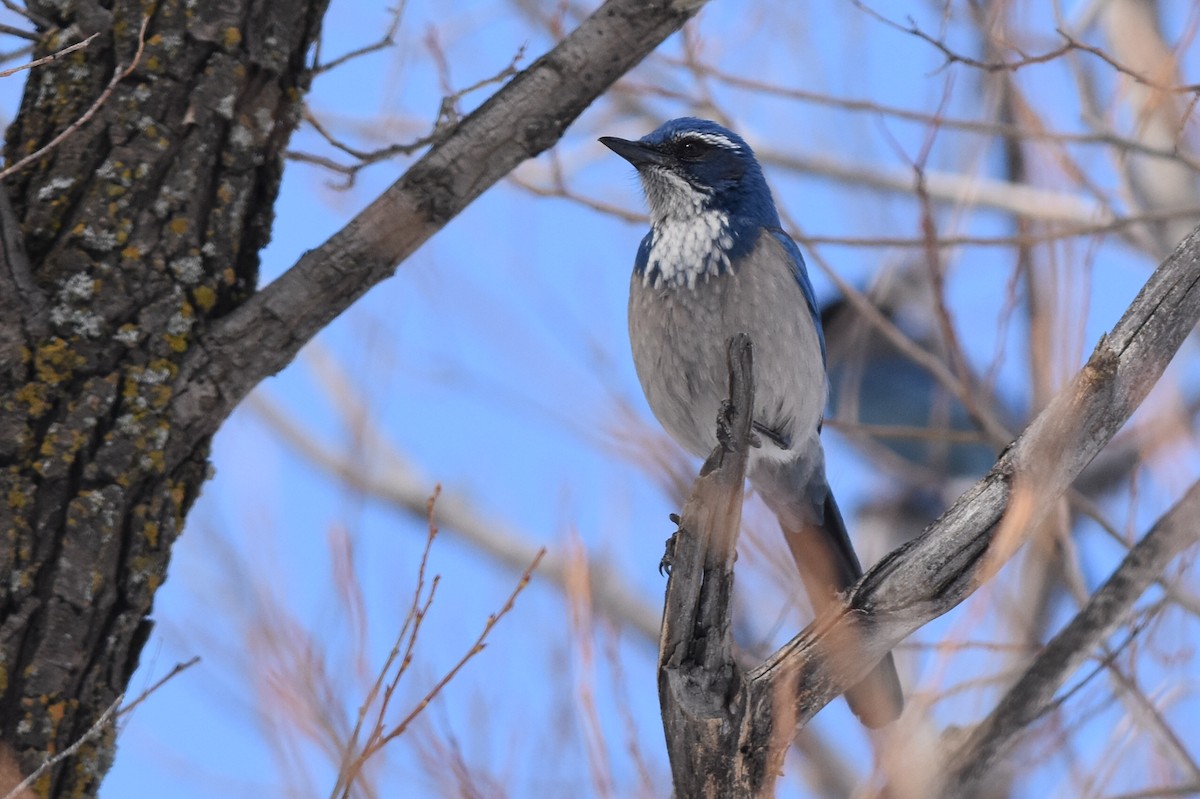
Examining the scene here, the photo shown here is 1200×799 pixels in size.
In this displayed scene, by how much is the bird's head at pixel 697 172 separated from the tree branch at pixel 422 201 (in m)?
1.04

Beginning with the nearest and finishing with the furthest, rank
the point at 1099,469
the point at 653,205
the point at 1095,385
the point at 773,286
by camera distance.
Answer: the point at 1095,385 → the point at 773,286 → the point at 653,205 → the point at 1099,469

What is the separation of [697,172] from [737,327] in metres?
0.82

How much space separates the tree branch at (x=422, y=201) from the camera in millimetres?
3553

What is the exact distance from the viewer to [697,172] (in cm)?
487

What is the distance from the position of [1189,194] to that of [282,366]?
535 centimetres

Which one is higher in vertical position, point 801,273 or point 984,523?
point 801,273

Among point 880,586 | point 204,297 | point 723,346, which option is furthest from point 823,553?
point 204,297

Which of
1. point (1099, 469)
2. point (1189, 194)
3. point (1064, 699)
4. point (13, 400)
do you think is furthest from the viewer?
point (1099, 469)

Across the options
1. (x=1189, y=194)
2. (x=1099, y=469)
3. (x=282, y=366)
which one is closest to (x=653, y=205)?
(x=282, y=366)

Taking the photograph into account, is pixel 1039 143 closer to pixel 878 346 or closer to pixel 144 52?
pixel 144 52

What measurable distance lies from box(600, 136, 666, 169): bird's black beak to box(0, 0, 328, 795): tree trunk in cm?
143

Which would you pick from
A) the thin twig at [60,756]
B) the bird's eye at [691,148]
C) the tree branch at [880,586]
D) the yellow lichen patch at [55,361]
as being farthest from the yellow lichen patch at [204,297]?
the bird's eye at [691,148]

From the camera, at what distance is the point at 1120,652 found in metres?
3.76

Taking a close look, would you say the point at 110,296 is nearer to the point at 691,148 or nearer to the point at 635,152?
the point at 635,152
